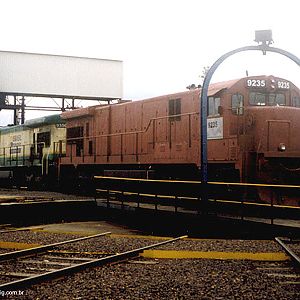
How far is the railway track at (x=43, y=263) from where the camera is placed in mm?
5435

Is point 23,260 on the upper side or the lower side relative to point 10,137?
lower

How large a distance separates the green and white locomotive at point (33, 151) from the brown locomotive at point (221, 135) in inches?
219

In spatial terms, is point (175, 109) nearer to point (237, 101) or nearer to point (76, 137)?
point (237, 101)

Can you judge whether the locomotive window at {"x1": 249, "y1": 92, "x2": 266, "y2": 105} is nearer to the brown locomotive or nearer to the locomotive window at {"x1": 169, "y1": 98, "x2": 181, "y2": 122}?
the brown locomotive

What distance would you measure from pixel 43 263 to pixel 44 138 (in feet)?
53.7

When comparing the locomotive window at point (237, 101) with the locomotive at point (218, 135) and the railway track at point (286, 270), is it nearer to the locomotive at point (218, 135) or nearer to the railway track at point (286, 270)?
the locomotive at point (218, 135)

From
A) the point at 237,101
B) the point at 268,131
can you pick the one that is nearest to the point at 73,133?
the point at 237,101

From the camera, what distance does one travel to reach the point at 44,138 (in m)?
22.4

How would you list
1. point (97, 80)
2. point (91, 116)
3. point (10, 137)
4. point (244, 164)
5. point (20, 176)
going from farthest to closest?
point (97, 80) < point (10, 137) < point (20, 176) < point (91, 116) < point (244, 164)

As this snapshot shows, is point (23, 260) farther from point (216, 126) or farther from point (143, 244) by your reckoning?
point (216, 126)

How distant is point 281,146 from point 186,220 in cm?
291

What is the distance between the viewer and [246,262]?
22.0ft

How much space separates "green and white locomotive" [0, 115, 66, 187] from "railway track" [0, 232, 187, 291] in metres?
13.1

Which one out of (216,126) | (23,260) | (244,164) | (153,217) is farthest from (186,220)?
(23,260)
